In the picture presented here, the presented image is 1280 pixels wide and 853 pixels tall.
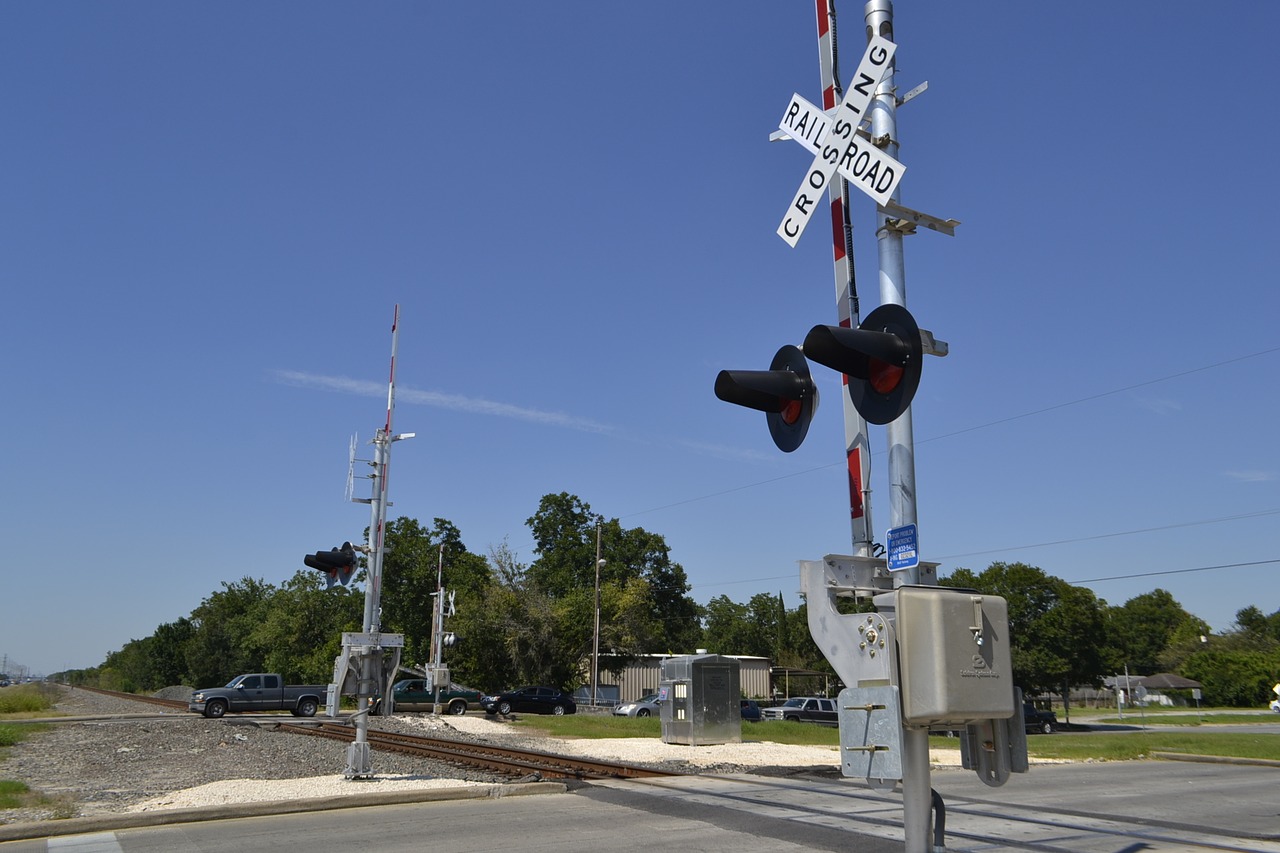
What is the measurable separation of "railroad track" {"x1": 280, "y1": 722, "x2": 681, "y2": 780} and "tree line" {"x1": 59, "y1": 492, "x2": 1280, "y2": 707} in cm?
1767

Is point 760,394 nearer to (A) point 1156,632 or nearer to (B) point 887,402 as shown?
(B) point 887,402

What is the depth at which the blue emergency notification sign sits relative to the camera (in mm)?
5301

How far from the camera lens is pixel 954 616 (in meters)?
4.95

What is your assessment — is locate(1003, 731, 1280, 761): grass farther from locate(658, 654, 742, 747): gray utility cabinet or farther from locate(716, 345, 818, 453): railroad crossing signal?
locate(716, 345, 818, 453): railroad crossing signal

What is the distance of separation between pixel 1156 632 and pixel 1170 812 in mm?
133456

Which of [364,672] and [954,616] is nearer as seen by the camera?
[954,616]

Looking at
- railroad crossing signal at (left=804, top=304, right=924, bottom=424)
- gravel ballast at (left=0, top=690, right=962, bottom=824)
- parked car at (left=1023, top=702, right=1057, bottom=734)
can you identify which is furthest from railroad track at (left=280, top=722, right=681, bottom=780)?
parked car at (left=1023, top=702, right=1057, bottom=734)

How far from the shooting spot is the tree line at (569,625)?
53.2 metres

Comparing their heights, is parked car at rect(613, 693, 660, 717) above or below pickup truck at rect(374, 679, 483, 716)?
below

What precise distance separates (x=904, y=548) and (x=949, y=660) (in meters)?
0.74

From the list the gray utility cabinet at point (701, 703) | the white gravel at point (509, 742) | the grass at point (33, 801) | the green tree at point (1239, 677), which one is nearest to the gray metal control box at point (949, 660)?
the white gravel at point (509, 742)

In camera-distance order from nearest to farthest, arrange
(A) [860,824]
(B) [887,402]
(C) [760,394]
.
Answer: (B) [887,402], (C) [760,394], (A) [860,824]

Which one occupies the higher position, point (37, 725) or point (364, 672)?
point (364, 672)

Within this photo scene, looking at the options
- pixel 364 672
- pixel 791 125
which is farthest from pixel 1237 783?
pixel 791 125
